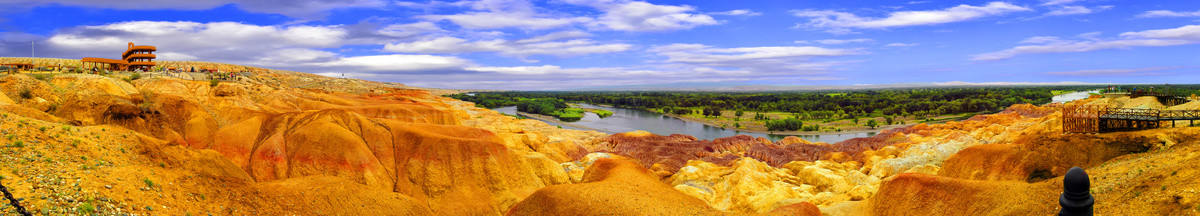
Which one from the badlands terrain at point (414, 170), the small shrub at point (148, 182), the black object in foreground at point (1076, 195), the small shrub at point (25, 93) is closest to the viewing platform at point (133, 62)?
the badlands terrain at point (414, 170)

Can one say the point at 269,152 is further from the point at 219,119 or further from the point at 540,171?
the point at 540,171

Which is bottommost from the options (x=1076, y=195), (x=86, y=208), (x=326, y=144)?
(x=326, y=144)

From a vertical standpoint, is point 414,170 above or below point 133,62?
below

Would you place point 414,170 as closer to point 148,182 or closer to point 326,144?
point 326,144

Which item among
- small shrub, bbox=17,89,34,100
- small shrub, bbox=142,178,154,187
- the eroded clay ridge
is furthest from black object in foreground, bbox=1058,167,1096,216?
small shrub, bbox=17,89,34,100

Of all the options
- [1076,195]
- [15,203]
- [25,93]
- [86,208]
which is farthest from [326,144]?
[1076,195]

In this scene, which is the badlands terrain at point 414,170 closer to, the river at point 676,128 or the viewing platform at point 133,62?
the viewing platform at point 133,62

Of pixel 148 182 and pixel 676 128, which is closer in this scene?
pixel 148 182
